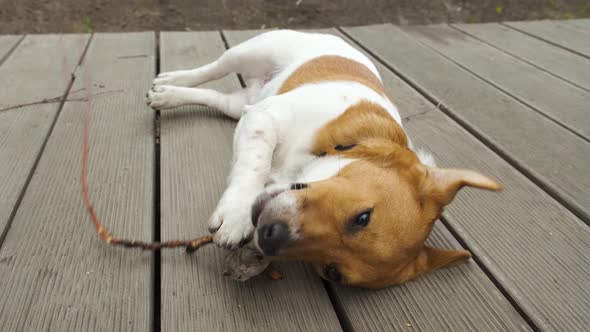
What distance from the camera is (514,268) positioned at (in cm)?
Answer: 153

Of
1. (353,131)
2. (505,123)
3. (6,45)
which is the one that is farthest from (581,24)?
(6,45)

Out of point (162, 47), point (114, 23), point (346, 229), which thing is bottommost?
point (114, 23)

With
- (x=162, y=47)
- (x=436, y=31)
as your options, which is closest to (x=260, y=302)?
(x=162, y=47)

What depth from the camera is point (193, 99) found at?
7.57 feet

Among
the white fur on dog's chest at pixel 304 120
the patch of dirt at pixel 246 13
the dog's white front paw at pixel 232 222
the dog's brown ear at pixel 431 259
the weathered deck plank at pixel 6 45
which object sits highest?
the white fur on dog's chest at pixel 304 120

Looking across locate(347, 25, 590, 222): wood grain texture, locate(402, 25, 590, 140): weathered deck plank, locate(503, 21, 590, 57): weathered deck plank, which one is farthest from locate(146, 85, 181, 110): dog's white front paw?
locate(503, 21, 590, 57): weathered deck plank

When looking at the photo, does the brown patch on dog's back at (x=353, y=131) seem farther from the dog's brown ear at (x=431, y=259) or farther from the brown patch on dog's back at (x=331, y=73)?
the dog's brown ear at (x=431, y=259)

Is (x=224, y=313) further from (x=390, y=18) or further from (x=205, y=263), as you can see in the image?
(x=390, y=18)

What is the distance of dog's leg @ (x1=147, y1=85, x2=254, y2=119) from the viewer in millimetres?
2236

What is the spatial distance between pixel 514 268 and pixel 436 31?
3068mm

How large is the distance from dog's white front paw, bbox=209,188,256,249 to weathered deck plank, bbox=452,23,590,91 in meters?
2.81

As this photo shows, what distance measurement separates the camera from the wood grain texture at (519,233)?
142 centimetres

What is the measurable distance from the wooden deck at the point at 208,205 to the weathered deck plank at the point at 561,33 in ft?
2.81

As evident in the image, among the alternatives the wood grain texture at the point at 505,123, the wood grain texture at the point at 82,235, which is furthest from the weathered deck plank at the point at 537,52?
the wood grain texture at the point at 82,235
